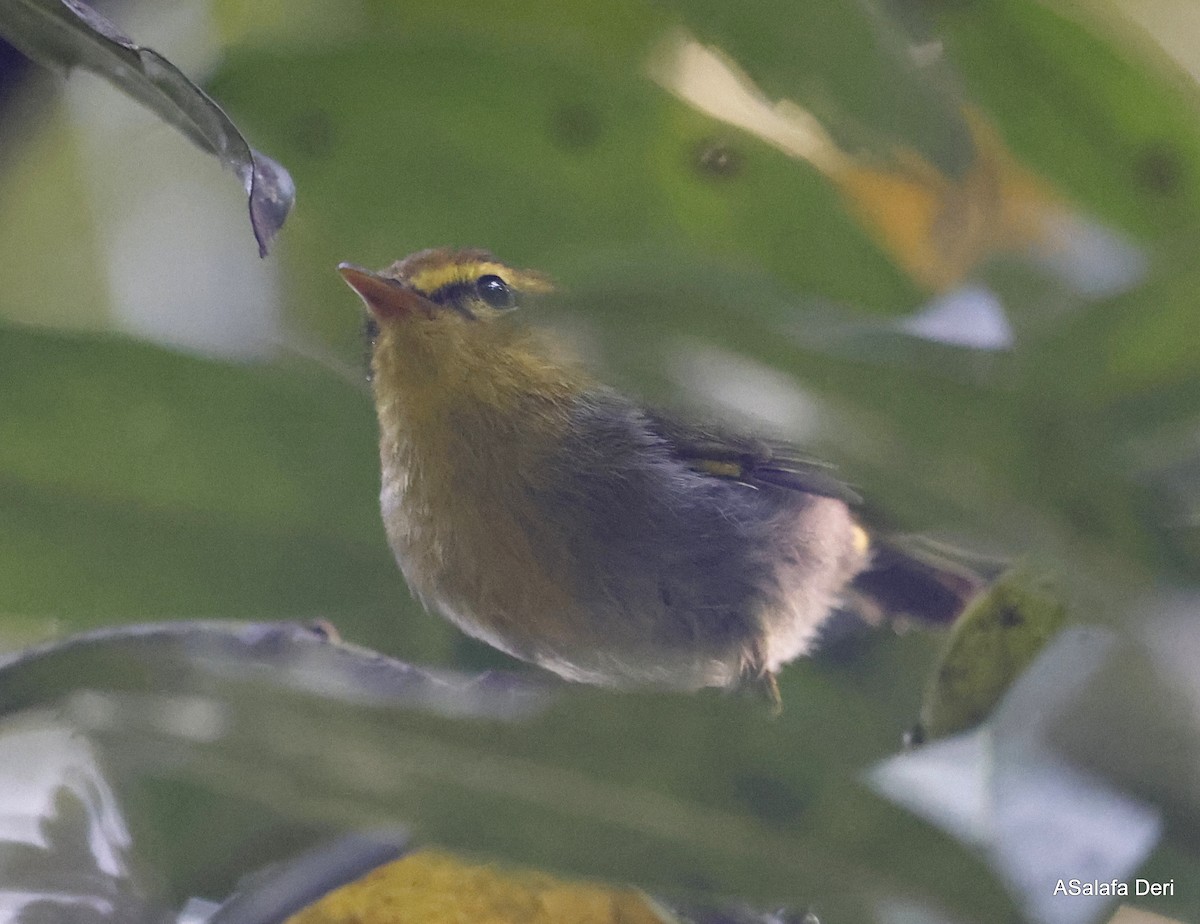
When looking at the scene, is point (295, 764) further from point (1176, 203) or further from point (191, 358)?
point (1176, 203)

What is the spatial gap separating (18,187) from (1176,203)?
26.8 inches

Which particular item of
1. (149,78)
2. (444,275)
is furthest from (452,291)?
(149,78)

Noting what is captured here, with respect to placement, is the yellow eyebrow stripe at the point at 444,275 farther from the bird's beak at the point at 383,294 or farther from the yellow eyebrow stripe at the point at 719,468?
the yellow eyebrow stripe at the point at 719,468

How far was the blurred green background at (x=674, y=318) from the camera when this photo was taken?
1.04ft

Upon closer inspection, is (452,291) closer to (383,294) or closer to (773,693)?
(383,294)

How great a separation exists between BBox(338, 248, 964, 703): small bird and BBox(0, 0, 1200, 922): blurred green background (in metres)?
0.03

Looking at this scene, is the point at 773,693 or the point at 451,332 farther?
the point at 451,332

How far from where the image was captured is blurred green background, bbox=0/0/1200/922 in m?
0.32

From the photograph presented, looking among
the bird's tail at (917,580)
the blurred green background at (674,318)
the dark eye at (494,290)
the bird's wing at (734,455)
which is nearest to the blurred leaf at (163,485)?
the blurred green background at (674,318)

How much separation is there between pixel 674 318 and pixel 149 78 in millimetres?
218

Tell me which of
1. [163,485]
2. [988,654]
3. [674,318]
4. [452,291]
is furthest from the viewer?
[452,291]

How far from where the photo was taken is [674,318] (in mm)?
295

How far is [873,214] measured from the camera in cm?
65

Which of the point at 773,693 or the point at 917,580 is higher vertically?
the point at 917,580
